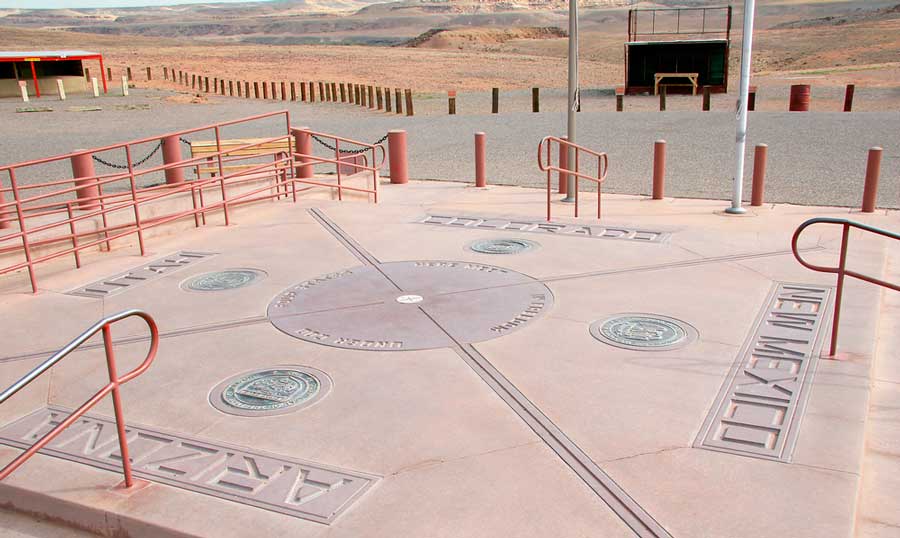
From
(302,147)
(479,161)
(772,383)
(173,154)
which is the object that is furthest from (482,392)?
(173,154)

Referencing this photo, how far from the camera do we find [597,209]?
1092 centimetres

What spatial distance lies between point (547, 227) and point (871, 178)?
14.8 ft

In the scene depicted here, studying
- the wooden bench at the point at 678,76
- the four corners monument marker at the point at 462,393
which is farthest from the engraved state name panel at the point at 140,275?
the wooden bench at the point at 678,76

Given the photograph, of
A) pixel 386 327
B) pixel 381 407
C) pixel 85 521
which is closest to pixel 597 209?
pixel 386 327

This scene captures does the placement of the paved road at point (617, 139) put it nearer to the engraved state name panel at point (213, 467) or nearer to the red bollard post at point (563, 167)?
the red bollard post at point (563, 167)

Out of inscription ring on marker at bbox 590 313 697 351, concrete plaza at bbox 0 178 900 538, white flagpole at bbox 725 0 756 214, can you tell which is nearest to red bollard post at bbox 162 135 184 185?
concrete plaza at bbox 0 178 900 538

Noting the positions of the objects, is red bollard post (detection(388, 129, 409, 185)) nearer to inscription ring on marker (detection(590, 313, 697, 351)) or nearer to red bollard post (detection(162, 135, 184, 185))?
red bollard post (detection(162, 135, 184, 185))

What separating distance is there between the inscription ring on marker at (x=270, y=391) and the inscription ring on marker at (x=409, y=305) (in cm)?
58

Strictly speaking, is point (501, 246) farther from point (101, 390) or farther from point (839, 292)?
point (101, 390)

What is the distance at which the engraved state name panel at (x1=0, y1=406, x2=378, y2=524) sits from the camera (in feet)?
13.6

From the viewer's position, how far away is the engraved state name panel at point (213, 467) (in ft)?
13.6

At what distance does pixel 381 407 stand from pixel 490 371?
91 centimetres

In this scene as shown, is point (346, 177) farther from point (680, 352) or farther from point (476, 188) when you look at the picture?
point (680, 352)

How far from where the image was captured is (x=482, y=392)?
5.29 metres
